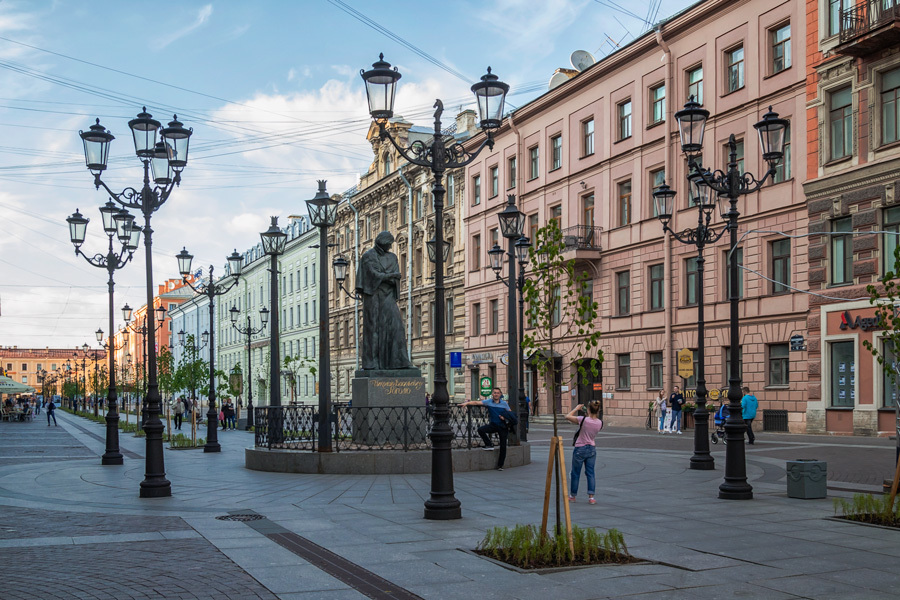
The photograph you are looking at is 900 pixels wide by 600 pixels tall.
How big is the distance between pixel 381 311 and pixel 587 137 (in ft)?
83.7

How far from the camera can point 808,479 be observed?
12.8 metres

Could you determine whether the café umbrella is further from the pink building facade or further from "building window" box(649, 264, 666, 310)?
"building window" box(649, 264, 666, 310)

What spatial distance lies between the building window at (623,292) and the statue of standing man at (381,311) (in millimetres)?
21427

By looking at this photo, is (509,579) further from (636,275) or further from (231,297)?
(231,297)

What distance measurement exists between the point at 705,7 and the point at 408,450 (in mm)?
22973

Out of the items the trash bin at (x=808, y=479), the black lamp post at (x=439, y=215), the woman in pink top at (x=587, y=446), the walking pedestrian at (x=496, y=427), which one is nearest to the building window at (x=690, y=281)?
the walking pedestrian at (x=496, y=427)

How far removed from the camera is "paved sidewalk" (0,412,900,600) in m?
7.36

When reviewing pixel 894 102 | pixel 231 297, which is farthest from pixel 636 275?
pixel 231 297

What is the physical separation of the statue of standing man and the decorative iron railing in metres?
22.0

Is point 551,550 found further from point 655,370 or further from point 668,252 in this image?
point 655,370

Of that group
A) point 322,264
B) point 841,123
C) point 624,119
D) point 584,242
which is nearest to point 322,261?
point 322,264

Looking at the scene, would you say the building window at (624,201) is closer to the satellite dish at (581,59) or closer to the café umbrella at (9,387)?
the satellite dish at (581,59)

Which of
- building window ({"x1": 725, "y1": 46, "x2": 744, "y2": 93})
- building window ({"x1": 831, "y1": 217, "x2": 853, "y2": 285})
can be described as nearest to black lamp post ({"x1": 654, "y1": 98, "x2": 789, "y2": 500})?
building window ({"x1": 831, "y1": 217, "x2": 853, "y2": 285})

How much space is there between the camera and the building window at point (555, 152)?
4356 centimetres
